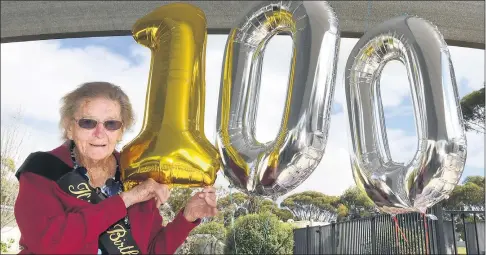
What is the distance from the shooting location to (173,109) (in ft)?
2.96

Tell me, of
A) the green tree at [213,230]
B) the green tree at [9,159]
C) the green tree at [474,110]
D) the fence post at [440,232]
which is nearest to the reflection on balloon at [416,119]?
the fence post at [440,232]

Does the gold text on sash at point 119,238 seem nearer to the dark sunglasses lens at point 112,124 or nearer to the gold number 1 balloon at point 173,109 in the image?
the gold number 1 balloon at point 173,109

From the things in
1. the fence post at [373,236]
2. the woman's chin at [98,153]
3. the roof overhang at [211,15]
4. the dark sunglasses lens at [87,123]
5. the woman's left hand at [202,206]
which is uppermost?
the roof overhang at [211,15]

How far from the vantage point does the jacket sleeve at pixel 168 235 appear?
3.07ft

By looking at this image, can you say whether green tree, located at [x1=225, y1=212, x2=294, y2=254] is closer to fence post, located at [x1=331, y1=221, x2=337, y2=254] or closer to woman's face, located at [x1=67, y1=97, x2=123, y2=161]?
fence post, located at [x1=331, y1=221, x2=337, y2=254]

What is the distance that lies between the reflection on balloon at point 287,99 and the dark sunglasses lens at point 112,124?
0.21 m

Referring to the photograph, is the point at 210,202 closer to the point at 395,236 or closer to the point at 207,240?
the point at 395,236

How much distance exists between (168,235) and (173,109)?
27 centimetres

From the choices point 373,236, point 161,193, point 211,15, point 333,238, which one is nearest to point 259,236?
point 333,238

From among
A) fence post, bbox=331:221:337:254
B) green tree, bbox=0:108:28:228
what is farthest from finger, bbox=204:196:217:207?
green tree, bbox=0:108:28:228

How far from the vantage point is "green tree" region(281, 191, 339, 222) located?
10617 mm

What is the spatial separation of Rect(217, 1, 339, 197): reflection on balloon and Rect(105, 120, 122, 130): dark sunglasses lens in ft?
0.70

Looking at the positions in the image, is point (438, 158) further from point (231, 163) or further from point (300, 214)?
point (300, 214)

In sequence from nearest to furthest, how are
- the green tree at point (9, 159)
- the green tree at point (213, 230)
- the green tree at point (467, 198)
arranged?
the green tree at point (9, 159) → the green tree at point (213, 230) → the green tree at point (467, 198)
